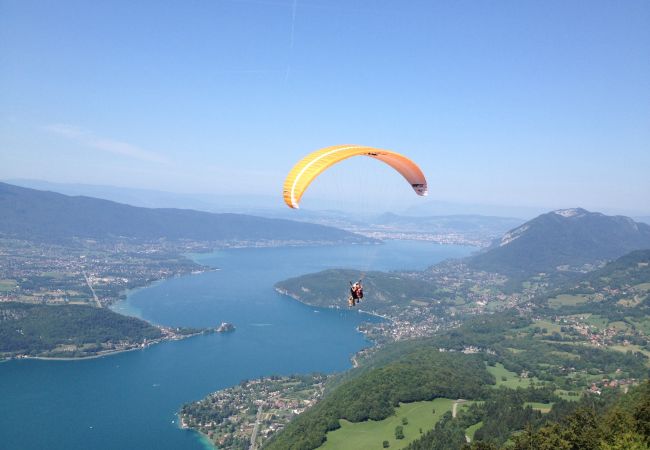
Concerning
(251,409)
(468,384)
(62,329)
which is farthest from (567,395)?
(62,329)

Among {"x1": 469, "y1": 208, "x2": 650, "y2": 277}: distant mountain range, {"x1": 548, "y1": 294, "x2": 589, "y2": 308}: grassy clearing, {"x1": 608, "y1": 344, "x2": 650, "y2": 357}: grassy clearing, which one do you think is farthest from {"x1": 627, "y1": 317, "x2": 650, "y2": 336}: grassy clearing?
{"x1": 469, "y1": 208, "x2": 650, "y2": 277}: distant mountain range

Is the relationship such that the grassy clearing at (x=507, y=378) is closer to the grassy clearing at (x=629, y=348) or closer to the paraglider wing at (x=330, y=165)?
the grassy clearing at (x=629, y=348)

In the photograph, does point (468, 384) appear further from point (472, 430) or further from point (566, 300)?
point (566, 300)

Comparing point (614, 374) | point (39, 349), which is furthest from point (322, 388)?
point (39, 349)

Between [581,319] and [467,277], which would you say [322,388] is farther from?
[467,277]

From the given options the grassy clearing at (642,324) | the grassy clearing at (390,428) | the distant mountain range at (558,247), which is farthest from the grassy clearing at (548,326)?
the distant mountain range at (558,247)

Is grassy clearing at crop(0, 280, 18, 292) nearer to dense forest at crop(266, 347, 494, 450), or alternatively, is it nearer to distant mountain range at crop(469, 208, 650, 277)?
dense forest at crop(266, 347, 494, 450)
